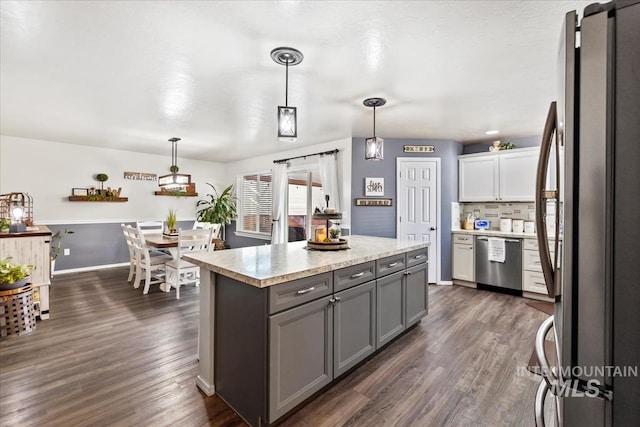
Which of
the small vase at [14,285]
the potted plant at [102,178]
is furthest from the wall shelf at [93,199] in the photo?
the small vase at [14,285]

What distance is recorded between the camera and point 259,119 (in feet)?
12.8

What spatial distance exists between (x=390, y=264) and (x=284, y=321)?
124 centimetres

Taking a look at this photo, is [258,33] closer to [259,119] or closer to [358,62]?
[358,62]

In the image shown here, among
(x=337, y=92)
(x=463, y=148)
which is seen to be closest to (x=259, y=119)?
(x=337, y=92)

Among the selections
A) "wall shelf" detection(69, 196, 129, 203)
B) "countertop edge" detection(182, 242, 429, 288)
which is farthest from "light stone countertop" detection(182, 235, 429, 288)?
"wall shelf" detection(69, 196, 129, 203)

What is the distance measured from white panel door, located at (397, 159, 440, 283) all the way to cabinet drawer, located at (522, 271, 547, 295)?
121cm

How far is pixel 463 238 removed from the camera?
4793 millimetres

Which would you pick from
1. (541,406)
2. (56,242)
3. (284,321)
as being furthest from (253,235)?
(541,406)

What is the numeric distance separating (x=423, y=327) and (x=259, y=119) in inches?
125

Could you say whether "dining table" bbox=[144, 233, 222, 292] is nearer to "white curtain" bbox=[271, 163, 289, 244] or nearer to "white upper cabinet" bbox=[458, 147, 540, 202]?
"white curtain" bbox=[271, 163, 289, 244]

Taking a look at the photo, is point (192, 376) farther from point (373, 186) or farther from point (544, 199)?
point (373, 186)

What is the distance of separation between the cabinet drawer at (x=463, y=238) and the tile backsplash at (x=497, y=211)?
19.3 inches

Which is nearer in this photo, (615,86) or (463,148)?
(615,86)

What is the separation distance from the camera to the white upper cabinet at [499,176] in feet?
14.4
